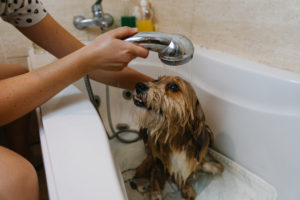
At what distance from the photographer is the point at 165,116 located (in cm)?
79

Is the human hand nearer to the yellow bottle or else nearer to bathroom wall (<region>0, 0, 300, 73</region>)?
bathroom wall (<region>0, 0, 300, 73</region>)

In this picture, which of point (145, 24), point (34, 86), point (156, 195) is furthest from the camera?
point (145, 24)

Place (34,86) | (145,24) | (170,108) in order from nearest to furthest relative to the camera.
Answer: (34,86) < (170,108) < (145,24)

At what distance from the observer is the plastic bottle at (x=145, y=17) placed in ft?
4.81

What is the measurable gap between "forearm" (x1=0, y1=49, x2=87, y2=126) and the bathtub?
0.05 m

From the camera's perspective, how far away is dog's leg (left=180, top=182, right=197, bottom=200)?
91cm

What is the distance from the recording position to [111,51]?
0.61 meters

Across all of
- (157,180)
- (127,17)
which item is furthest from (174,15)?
(157,180)

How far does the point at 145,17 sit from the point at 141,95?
88 centimetres

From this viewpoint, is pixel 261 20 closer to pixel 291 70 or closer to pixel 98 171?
pixel 291 70

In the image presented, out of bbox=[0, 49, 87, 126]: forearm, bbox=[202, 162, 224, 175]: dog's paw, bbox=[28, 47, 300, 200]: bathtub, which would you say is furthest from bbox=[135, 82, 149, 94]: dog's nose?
bbox=[202, 162, 224, 175]: dog's paw

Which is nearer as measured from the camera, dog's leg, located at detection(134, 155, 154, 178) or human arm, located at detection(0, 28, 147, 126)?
human arm, located at detection(0, 28, 147, 126)

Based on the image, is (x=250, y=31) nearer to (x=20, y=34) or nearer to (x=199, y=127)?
(x=199, y=127)

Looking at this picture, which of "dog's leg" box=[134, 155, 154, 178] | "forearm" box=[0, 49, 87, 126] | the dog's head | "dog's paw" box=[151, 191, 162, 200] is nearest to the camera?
"forearm" box=[0, 49, 87, 126]
